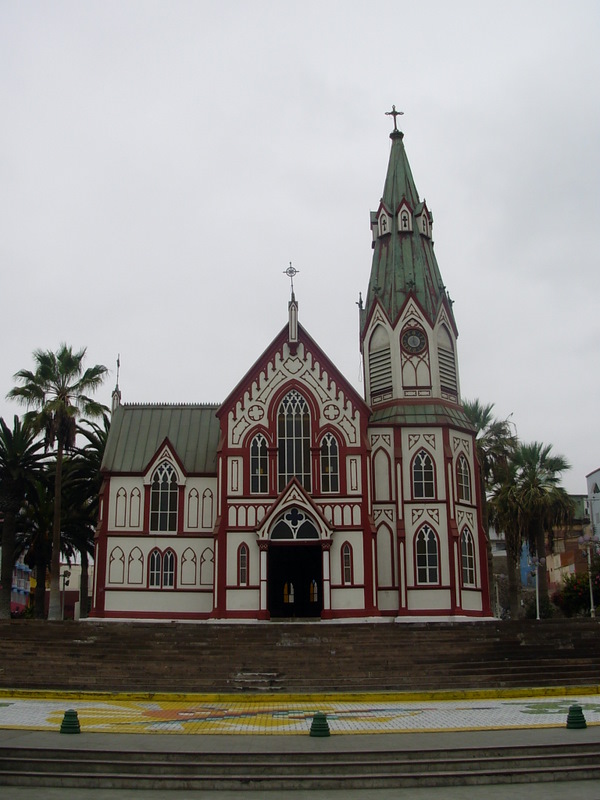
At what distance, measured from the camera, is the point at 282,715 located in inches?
892

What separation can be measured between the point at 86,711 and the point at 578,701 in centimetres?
1381

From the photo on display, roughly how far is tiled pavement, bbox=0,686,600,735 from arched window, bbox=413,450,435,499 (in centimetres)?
1683

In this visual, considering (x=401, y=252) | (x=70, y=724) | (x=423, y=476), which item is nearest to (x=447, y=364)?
(x=423, y=476)

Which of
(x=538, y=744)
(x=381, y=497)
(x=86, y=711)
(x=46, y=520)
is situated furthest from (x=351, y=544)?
(x=538, y=744)

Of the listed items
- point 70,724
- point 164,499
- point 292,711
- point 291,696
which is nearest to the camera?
point 70,724

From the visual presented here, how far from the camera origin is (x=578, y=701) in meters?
25.3

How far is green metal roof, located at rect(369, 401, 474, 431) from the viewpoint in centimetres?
4469

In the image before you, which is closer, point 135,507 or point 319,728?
point 319,728

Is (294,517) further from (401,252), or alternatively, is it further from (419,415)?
(401,252)

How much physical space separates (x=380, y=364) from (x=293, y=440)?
7.18 metres

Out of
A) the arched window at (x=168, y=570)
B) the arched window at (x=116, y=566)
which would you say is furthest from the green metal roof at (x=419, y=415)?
the arched window at (x=116, y=566)

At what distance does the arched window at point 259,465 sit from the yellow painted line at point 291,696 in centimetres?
1669

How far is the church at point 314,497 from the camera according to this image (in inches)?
1658

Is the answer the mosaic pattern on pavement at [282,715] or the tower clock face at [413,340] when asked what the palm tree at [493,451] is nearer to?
the tower clock face at [413,340]
